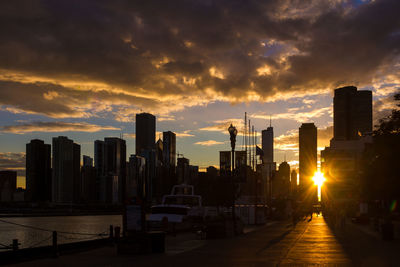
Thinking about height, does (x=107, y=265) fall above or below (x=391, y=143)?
below

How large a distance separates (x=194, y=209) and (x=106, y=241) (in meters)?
42.4

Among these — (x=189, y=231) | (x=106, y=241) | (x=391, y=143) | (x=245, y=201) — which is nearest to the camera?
(x=106, y=241)

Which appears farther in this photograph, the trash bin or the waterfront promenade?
the trash bin

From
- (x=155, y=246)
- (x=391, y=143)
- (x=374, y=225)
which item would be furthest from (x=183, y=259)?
(x=374, y=225)

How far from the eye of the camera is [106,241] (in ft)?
97.5

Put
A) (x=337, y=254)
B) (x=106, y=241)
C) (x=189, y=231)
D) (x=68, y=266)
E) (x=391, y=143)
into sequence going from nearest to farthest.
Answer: (x=68, y=266), (x=337, y=254), (x=106, y=241), (x=391, y=143), (x=189, y=231)

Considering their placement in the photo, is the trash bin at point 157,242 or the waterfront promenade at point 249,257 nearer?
the waterfront promenade at point 249,257

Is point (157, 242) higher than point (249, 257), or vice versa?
point (157, 242)

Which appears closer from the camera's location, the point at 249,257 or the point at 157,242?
the point at 249,257

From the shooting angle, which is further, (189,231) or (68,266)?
(189,231)

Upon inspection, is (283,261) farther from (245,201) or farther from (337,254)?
(245,201)

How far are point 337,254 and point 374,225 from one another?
2540cm

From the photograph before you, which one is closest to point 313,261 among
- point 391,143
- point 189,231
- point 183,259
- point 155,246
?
point 183,259

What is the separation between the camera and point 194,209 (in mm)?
71688
